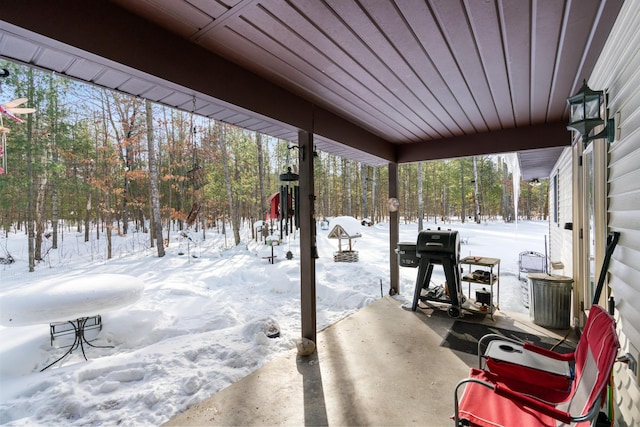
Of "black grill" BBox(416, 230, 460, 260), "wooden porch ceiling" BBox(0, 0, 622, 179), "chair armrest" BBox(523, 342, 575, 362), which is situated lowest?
"chair armrest" BBox(523, 342, 575, 362)

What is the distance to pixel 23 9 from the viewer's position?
4.44 ft

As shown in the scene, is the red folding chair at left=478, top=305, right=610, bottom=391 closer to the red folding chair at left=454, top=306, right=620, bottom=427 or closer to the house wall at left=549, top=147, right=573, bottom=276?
the red folding chair at left=454, top=306, right=620, bottom=427

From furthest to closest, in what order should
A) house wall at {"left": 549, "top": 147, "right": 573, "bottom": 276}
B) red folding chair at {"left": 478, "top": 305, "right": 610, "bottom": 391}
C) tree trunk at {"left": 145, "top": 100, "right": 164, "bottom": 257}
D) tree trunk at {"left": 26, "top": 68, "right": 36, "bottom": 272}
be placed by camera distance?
1. tree trunk at {"left": 145, "top": 100, "right": 164, "bottom": 257}
2. tree trunk at {"left": 26, "top": 68, "right": 36, "bottom": 272}
3. house wall at {"left": 549, "top": 147, "right": 573, "bottom": 276}
4. red folding chair at {"left": 478, "top": 305, "right": 610, "bottom": 391}

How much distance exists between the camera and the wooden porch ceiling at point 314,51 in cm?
159

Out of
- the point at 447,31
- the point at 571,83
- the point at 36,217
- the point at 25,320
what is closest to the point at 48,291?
the point at 25,320

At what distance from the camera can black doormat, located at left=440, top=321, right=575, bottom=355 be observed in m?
3.37

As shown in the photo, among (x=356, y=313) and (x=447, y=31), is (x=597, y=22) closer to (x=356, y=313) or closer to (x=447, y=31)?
(x=447, y=31)

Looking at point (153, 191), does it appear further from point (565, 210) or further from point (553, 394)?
point (565, 210)

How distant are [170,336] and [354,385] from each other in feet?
8.81

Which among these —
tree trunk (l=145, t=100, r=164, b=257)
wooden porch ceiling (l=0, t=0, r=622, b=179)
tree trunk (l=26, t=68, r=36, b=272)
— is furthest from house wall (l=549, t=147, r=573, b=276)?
tree trunk (l=26, t=68, r=36, b=272)

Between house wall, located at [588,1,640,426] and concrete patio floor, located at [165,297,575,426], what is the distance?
1162mm

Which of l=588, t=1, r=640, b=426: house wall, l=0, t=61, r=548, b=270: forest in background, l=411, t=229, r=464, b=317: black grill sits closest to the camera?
l=588, t=1, r=640, b=426: house wall

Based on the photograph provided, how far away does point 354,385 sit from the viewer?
8.91ft

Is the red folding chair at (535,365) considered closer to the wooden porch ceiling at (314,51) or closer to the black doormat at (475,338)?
the black doormat at (475,338)
